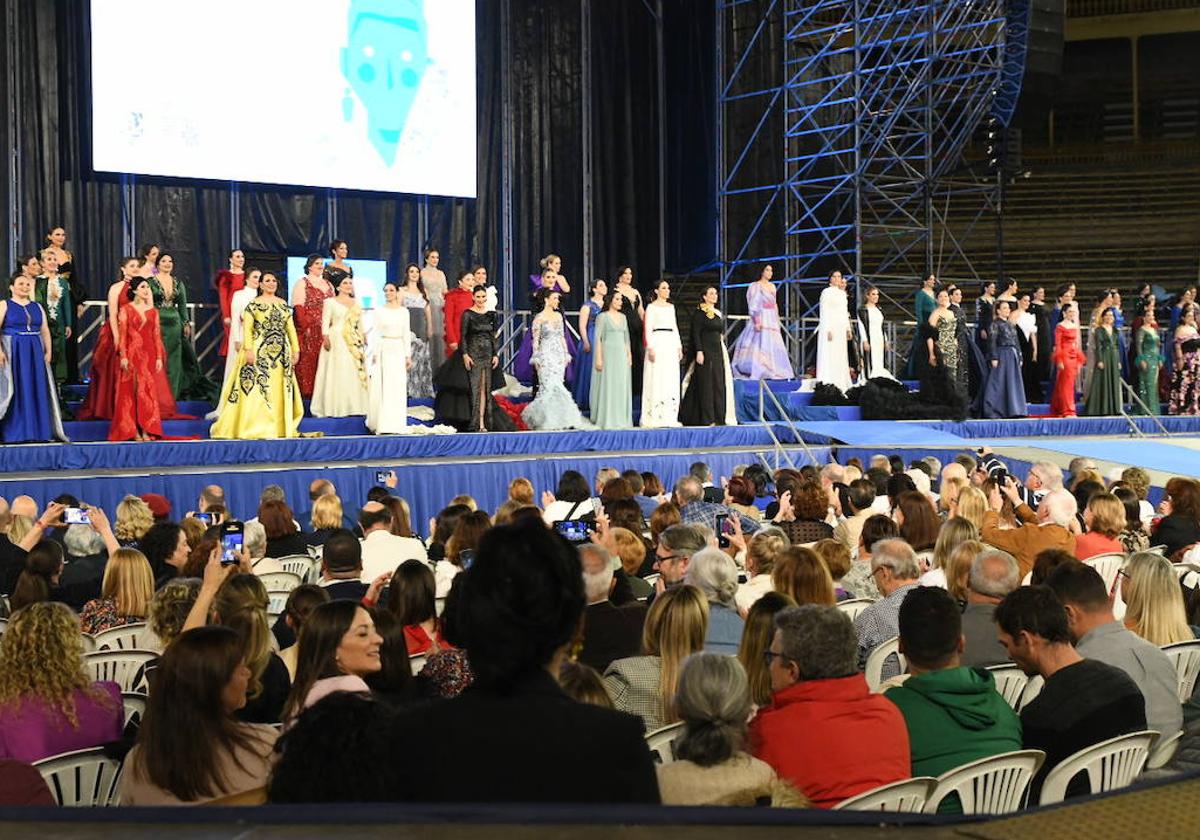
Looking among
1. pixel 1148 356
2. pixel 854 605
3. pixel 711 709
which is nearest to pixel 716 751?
pixel 711 709

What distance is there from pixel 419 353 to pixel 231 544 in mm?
8112

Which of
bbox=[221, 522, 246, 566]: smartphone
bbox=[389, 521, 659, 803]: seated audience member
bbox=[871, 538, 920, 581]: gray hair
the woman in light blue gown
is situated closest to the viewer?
bbox=[389, 521, 659, 803]: seated audience member

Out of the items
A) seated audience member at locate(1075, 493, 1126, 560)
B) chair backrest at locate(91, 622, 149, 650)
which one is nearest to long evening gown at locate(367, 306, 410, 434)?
seated audience member at locate(1075, 493, 1126, 560)

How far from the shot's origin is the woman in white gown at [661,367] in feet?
39.0

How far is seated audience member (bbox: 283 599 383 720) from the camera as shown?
9.64ft

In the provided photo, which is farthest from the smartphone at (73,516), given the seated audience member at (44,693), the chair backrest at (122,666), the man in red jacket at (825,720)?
the man in red jacket at (825,720)

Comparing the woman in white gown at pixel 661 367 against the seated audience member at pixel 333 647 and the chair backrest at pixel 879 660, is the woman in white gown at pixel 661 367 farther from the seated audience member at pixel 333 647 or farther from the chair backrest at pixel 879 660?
the seated audience member at pixel 333 647

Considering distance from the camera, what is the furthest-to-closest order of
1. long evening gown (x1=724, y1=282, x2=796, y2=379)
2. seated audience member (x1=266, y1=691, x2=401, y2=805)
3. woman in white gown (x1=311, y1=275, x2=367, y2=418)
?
long evening gown (x1=724, y1=282, x2=796, y2=379) → woman in white gown (x1=311, y1=275, x2=367, y2=418) → seated audience member (x1=266, y1=691, x2=401, y2=805)

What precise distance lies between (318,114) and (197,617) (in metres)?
11.1

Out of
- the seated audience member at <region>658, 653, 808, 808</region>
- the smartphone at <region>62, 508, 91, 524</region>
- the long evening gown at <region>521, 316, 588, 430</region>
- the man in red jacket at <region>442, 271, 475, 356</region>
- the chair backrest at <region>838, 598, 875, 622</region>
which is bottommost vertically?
the chair backrest at <region>838, 598, 875, 622</region>

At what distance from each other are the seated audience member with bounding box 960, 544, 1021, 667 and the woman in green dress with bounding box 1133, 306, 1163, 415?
11.4 metres

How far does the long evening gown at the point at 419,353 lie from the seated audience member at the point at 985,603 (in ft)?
27.9

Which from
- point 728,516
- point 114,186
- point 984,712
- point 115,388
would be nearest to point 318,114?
point 114,186

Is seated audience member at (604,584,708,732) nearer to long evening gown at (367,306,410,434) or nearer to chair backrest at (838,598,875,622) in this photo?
chair backrest at (838,598,875,622)
